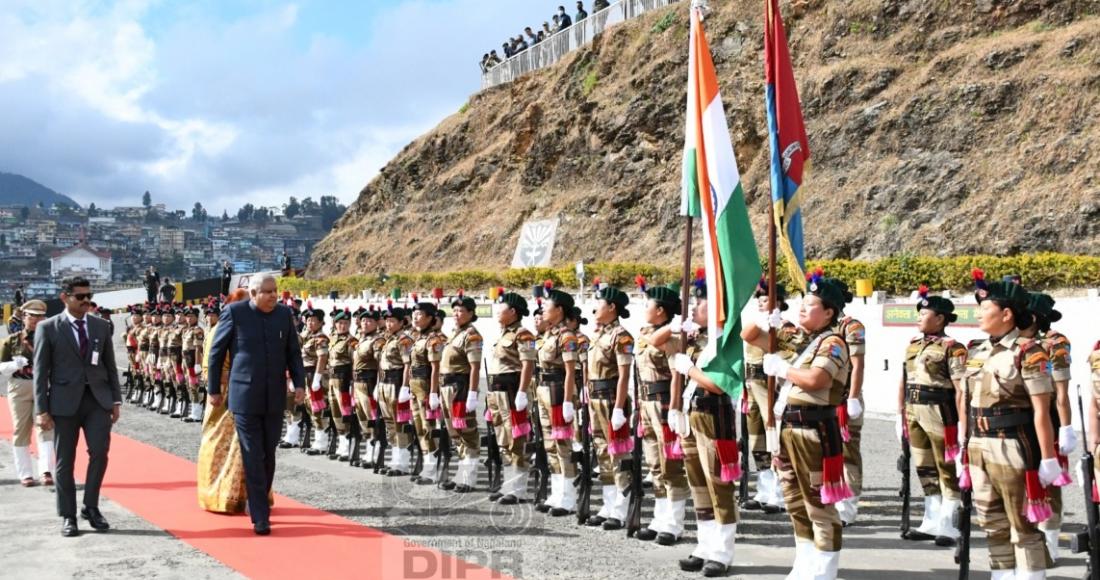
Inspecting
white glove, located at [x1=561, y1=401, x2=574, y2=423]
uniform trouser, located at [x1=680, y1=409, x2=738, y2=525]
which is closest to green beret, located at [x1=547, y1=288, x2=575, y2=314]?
white glove, located at [x1=561, y1=401, x2=574, y2=423]

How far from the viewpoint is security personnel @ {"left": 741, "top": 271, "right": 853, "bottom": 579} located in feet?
18.6

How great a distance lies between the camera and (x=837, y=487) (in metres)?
5.65

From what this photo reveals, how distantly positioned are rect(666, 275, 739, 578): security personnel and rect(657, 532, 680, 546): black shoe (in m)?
0.58

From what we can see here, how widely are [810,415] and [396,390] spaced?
622 centimetres

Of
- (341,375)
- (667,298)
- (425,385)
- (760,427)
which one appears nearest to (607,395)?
(667,298)

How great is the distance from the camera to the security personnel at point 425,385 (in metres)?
10.4

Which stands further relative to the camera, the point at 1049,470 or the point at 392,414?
the point at 392,414

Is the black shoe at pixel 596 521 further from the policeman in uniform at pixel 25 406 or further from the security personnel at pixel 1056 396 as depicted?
the policeman in uniform at pixel 25 406

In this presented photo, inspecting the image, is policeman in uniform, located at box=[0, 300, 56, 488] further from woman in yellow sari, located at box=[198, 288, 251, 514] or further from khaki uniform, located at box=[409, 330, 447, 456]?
khaki uniform, located at box=[409, 330, 447, 456]

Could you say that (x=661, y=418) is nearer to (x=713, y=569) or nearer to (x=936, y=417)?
(x=713, y=569)

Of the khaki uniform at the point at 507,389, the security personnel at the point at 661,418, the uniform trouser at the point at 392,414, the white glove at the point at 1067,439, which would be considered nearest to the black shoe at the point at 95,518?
the khaki uniform at the point at 507,389

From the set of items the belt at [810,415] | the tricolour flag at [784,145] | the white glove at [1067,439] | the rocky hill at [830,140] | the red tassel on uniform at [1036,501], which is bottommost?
the red tassel on uniform at [1036,501]

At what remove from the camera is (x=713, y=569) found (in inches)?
249

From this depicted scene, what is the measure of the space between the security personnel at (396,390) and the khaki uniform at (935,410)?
5.44 m
